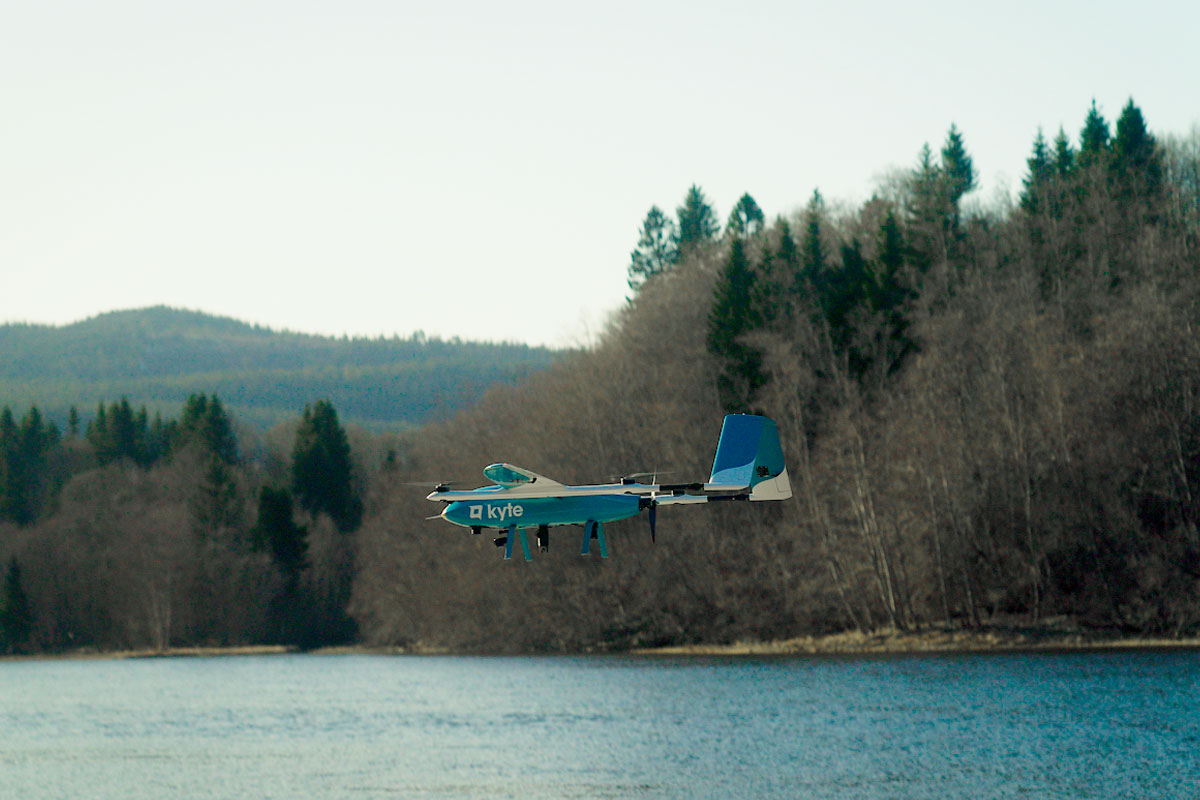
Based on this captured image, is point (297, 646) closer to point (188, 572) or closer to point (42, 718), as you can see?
point (188, 572)

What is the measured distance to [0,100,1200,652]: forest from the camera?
A: 80.1m

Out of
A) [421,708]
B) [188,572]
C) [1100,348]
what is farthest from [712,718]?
[188,572]

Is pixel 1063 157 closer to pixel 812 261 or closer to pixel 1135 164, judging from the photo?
pixel 1135 164

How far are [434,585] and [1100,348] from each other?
185ft

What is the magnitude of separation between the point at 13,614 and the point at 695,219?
3780 inches

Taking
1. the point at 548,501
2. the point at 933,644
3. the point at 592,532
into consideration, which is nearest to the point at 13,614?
the point at 933,644

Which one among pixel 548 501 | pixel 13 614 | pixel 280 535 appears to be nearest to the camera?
pixel 548 501

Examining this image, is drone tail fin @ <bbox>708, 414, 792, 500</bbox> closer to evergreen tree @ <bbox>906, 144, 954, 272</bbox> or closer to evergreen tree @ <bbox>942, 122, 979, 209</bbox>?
evergreen tree @ <bbox>906, 144, 954, 272</bbox>

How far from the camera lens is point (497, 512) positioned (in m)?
8.96

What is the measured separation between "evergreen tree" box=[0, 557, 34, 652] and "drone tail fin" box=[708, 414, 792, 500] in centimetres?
14152

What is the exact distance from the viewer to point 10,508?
543ft

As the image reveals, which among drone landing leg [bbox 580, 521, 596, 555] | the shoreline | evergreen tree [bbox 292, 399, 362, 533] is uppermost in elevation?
evergreen tree [bbox 292, 399, 362, 533]

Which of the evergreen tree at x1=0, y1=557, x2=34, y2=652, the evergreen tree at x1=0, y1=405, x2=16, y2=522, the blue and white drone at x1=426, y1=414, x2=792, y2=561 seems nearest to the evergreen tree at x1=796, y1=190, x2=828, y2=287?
the evergreen tree at x1=0, y1=557, x2=34, y2=652

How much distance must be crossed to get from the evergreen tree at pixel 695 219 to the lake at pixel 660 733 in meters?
87.7
